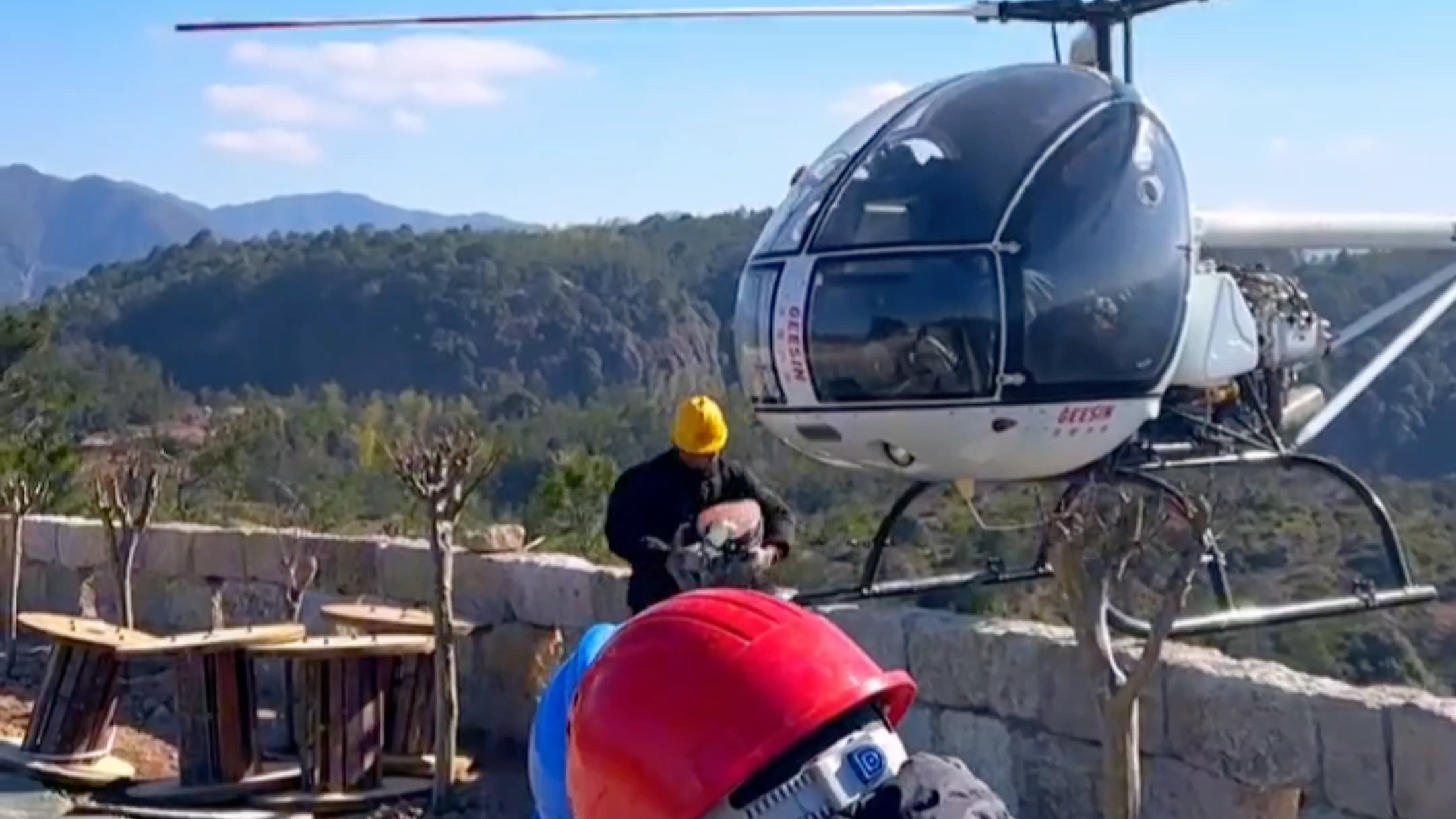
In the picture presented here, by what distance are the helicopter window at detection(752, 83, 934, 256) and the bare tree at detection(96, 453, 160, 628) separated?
19.8 ft

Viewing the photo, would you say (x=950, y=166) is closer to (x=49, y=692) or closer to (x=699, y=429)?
(x=699, y=429)

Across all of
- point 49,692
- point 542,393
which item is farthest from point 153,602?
point 542,393

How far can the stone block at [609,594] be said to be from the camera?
9.87m

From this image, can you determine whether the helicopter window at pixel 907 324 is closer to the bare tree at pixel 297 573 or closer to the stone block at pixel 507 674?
the stone block at pixel 507 674

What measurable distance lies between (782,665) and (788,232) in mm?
4809

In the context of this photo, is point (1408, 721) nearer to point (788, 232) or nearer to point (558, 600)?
point (788, 232)

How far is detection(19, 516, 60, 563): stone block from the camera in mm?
14031

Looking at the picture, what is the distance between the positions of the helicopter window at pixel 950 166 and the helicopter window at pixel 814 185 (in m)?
0.07

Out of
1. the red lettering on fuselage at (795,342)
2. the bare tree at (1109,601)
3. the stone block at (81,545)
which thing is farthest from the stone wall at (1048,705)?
the stone block at (81,545)

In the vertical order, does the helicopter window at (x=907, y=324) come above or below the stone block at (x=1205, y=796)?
above

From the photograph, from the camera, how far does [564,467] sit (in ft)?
55.5

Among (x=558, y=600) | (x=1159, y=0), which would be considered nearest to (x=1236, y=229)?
(x=1159, y=0)

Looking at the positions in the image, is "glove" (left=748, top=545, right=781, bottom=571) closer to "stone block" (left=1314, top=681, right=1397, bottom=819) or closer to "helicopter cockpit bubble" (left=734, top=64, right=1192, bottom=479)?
"helicopter cockpit bubble" (left=734, top=64, right=1192, bottom=479)

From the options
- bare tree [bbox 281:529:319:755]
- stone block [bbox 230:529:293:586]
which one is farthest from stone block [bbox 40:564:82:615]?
bare tree [bbox 281:529:319:755]
